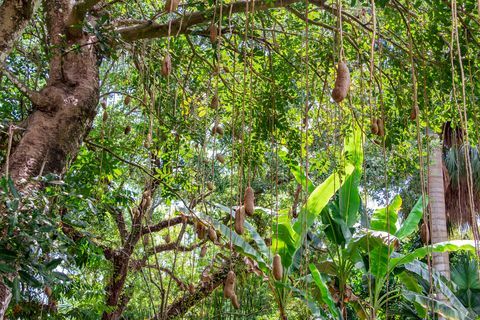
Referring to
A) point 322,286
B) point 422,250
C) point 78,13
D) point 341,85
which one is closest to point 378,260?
point 422,250

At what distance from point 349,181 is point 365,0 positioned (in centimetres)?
213

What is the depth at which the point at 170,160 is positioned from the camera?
9.98 ft

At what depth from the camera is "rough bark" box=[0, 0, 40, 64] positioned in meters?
1.91

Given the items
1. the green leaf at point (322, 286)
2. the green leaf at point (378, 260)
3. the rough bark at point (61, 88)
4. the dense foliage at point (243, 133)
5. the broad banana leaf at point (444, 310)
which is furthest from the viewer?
the broad banana leaf at point (444, 310)

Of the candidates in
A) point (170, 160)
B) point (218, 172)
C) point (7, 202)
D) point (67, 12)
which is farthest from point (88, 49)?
point (218, 172)

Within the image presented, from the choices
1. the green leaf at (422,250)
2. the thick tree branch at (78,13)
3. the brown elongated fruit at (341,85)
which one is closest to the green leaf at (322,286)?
the green leaf at (422,250)

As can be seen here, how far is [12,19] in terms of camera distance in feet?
6.37

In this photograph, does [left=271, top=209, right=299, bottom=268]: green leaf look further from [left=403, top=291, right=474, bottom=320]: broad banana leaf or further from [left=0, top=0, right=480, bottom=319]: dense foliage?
[left=403, top=291, right=474, bottom=320]: broad banana leaf

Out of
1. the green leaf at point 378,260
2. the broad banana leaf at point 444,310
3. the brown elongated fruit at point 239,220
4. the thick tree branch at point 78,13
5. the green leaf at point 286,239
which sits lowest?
the brown elongated fruit at point 239,220

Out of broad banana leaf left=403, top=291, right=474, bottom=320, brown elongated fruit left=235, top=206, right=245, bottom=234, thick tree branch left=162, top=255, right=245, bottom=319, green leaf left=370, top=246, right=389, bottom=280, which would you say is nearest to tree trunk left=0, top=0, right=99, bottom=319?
brown elongated fruit left=235, top=206, right=245, bottom=234

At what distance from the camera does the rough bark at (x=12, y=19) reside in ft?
6.28

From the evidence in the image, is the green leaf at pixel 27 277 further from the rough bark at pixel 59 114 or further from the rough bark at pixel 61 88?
the rough bark at pixel 59 114

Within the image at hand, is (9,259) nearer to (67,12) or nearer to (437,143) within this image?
(67,12)

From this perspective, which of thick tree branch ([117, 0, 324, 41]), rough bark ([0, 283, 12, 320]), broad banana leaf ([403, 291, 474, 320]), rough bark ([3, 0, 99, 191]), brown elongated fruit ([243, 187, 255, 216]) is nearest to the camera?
brown elongated fruit ([243, 187, 255, 216])
